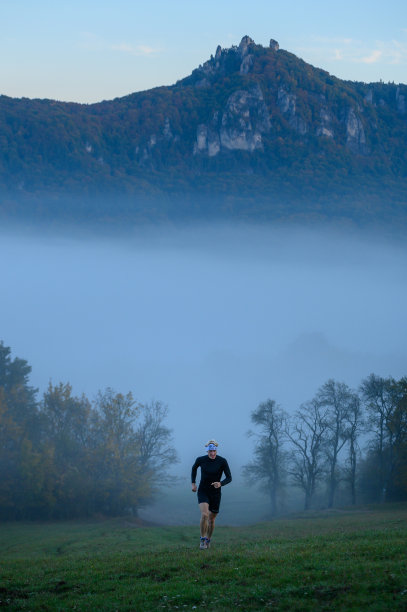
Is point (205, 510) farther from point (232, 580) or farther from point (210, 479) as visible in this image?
point (232, 580)

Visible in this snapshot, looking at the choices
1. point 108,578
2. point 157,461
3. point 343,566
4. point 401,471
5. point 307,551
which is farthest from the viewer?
point 157,461

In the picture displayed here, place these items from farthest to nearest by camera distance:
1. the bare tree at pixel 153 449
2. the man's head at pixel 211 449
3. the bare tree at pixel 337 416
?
1. the bare tree at pixel 153 449
2. the bare tree at pixel 337 416
3. the man's head at pixel 211 449

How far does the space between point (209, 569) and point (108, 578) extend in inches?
108

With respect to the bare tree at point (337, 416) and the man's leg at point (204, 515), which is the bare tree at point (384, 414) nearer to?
the bare tree at point (337, 416)

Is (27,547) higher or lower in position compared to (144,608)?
lower

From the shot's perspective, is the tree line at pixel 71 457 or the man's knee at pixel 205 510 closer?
the man's knee at pixel 205 510

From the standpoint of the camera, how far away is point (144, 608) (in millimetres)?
14703

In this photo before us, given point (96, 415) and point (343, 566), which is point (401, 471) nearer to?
point (96, 415)

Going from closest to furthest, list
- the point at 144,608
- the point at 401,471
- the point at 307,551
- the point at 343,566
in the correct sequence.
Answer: the point at 144,608
the point at 343,566
the point at 307,551
the point at 401,471

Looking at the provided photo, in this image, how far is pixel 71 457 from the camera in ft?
224

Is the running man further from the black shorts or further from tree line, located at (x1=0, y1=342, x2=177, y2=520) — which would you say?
tree line, located at (x1=0, y1=342, x2=177, y2=520)

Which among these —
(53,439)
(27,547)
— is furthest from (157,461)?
(27,547)

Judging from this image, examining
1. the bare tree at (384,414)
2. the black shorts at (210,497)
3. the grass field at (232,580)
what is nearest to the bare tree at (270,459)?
the bare tree at (384,414)

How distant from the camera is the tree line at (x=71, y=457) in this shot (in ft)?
207
